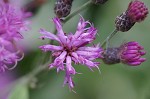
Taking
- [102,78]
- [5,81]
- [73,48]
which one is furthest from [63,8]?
[5,81]

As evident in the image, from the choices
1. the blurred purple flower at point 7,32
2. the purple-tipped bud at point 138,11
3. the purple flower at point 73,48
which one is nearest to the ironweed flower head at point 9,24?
the blurred purple flower at point 7,32

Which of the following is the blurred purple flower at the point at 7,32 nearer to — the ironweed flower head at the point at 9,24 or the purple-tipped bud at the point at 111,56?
the ironweed flower head at the point at 9,24

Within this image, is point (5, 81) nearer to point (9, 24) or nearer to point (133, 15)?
point (9, 24)

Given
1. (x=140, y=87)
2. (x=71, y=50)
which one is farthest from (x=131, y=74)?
(x=71, y=50)

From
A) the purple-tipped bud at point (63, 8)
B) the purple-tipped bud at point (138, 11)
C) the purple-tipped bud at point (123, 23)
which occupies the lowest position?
the purple-tipped bud at point (123, 23)

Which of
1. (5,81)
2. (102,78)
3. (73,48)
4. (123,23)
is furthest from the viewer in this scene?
(5,81)

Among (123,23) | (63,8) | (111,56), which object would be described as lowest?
(111,56)

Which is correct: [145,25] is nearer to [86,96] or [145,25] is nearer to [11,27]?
[86,96]
